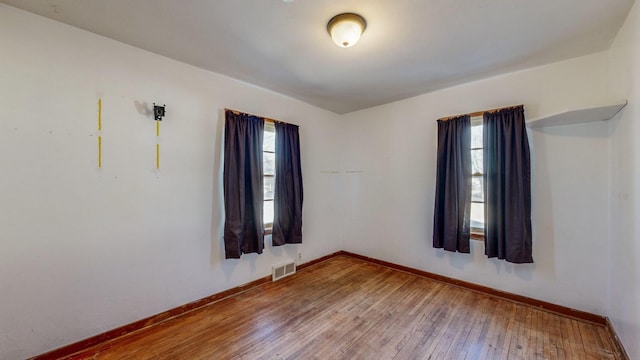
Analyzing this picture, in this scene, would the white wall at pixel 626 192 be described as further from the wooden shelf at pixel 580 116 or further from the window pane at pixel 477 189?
the window pane at pixel 477 189

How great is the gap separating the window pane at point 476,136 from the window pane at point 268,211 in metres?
2.72

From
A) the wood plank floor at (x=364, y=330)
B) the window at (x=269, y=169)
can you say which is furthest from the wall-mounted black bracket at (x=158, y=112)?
the wood plank floor at (x=364, y=330)

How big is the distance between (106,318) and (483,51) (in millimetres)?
4187

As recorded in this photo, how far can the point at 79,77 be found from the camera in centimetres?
195

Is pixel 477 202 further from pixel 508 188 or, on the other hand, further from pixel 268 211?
pixel 268 211

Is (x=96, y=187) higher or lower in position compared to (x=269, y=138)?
lower

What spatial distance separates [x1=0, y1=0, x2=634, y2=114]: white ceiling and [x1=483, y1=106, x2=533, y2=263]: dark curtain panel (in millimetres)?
677

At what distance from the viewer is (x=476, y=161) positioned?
2914 mm

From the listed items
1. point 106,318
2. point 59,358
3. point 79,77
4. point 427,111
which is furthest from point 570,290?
point 79,77

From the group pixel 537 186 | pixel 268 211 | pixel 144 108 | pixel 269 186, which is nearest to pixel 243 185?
pixel 269 186

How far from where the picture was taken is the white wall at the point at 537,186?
2301 millimetres

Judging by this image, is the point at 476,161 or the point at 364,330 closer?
the point at 364,330

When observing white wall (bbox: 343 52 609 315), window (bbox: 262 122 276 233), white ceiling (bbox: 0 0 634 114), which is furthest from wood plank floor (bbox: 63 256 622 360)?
white ceiling (bbox: 0 0 634 114)

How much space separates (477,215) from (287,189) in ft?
8.12
